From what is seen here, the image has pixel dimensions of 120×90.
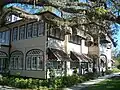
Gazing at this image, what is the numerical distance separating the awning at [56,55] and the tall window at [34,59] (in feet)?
4.58

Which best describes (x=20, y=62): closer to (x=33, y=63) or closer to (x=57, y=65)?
(x=33, y=63)

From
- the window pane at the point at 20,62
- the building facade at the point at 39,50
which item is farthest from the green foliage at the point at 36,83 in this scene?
the window pane at the point at 20,62

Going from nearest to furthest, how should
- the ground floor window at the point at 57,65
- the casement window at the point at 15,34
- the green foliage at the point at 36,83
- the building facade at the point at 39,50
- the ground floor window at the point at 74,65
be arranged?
the green foliage at the point at 36,83
the building facade at the point at 39,50
the ground floor window at the point at 57,65
the ground floor window at the point at 74,65
the casement window at the point at 15,34

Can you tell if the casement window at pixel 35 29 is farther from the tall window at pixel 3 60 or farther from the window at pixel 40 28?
the tall window at pixel 3 60

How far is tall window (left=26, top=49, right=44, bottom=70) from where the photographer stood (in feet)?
103

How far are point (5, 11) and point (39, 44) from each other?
1408 centimetres

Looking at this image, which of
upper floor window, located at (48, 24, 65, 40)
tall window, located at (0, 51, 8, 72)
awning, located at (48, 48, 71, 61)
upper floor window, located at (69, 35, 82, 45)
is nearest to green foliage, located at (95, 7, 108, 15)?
awning, located at (48, 48, 71, 61)

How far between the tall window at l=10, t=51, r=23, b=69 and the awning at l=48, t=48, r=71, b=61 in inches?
261

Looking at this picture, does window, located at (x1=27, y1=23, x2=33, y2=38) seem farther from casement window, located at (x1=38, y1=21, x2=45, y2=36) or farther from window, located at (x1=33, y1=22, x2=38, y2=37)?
casement window, located at (x1=38, y1=21, x2=45, y2=36)

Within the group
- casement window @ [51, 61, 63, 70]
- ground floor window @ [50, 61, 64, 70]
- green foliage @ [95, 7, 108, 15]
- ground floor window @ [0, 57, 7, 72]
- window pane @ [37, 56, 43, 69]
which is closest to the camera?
green foliage @ [95, 7, 108, 15]

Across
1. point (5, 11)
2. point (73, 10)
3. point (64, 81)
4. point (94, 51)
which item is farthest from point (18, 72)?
point (73, 10)

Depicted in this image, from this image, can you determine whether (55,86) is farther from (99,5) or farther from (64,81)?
(99,5)

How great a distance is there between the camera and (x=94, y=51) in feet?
145

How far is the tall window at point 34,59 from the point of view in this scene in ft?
103
